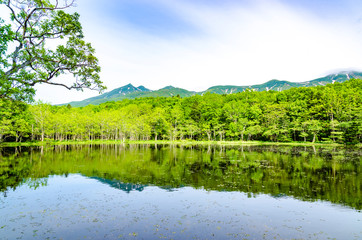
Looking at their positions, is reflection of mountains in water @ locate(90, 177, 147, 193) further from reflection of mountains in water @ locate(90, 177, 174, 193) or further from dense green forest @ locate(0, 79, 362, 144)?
dense green forest @ locate(0, 79, 362, 144)

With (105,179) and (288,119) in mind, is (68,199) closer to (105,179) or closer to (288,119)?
(105,179)

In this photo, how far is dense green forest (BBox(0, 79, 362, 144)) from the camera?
62.6 metres

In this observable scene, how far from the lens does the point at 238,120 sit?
8162 cm

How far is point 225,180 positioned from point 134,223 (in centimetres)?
1011

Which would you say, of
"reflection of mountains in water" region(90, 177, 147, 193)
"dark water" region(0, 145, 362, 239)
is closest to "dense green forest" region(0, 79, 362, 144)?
"dark water" region(0, 145, 362, 239)

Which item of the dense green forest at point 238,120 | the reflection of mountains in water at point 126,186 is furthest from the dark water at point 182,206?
the dense green forest at point 238,120

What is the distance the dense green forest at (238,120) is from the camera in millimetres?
62644

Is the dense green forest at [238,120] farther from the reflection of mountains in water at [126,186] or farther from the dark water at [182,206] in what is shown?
the reflection of mountains in water at [126,186]

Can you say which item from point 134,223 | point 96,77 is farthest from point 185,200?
point 96,77

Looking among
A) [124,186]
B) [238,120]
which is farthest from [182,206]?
[238,120]

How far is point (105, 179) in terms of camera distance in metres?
18.5

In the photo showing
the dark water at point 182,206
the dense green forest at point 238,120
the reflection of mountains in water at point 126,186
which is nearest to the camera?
the dark water at point 182,206

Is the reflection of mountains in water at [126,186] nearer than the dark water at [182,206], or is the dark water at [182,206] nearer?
the dark water at [182,206]

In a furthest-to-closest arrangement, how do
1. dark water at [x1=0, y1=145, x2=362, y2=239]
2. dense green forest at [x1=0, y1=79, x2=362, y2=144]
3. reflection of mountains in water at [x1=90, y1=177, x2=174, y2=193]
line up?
dense green forest at [x1=0, y1=79, x2=362, y2=144], reflection of mountains in water at [x1=90, y1=177, x2=174, y2=193], dark water at [x1=0, y1=145, x2=362, y2=239]
